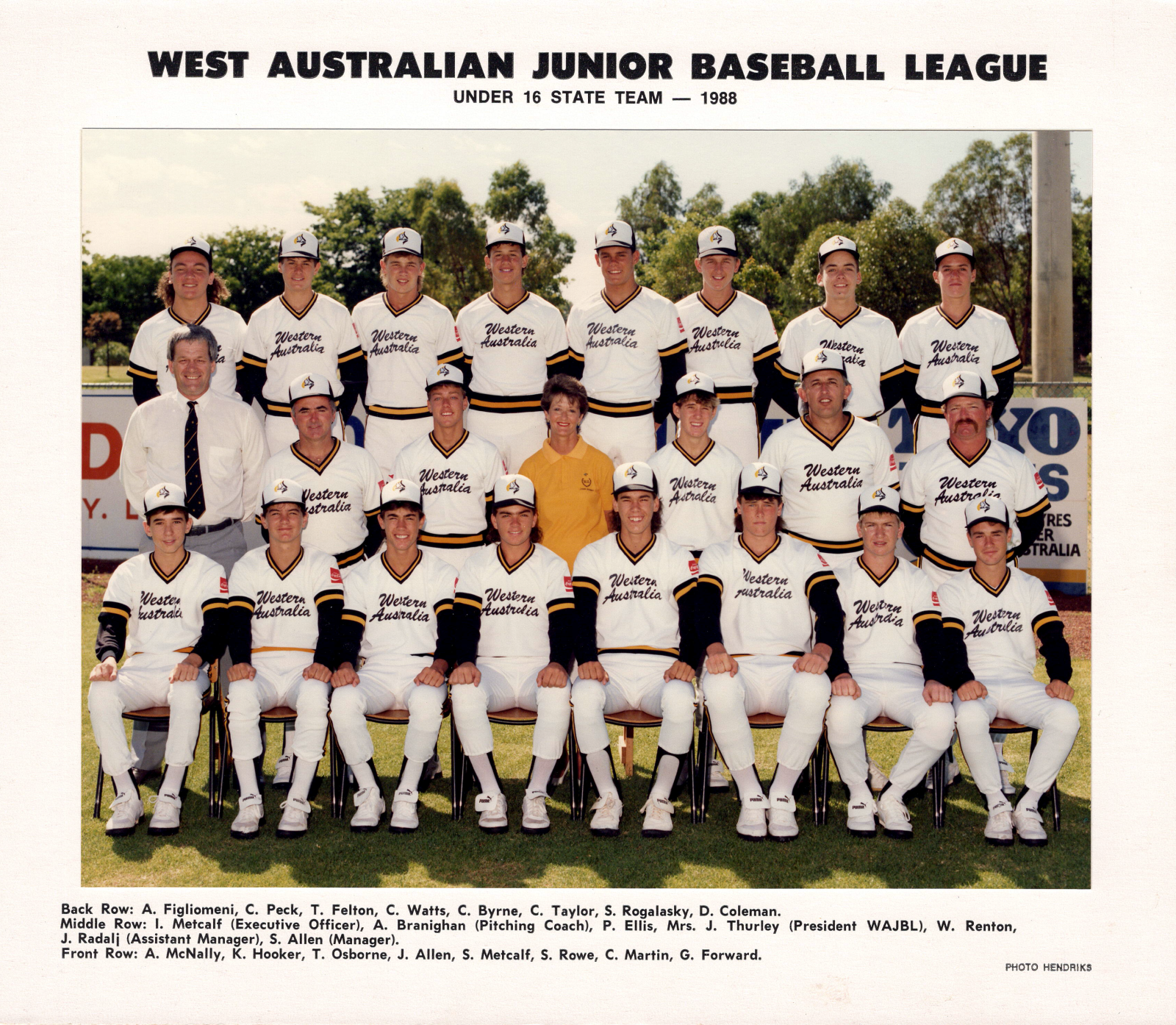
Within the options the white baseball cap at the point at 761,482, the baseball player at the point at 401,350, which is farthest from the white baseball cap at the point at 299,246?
the white baseball cap at the point at 761,482

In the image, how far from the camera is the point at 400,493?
244 inches

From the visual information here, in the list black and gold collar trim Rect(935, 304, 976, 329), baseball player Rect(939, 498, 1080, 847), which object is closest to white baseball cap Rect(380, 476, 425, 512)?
baseball player Rect(939, 498, 1080, 847)

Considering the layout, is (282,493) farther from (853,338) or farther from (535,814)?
Result: (853,338)

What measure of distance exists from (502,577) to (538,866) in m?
1.60

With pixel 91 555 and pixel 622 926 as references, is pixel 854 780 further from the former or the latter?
pixel 91 555

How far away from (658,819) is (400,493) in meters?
2.27

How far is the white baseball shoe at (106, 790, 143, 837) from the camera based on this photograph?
5855 mm

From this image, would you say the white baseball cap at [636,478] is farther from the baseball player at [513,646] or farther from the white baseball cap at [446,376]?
the white baseball cap at [446,376]

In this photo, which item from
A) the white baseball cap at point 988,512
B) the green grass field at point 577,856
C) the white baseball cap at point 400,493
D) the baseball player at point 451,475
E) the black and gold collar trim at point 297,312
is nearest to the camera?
the green grass field at point 577,856

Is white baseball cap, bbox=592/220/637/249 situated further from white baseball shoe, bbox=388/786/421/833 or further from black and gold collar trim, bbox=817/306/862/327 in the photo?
white baseball shoe, bbox=388/786/421/833

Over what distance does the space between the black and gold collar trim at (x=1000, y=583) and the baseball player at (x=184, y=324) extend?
463 cm

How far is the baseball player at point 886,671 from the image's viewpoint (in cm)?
585

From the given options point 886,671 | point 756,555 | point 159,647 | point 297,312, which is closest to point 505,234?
point 297,312
